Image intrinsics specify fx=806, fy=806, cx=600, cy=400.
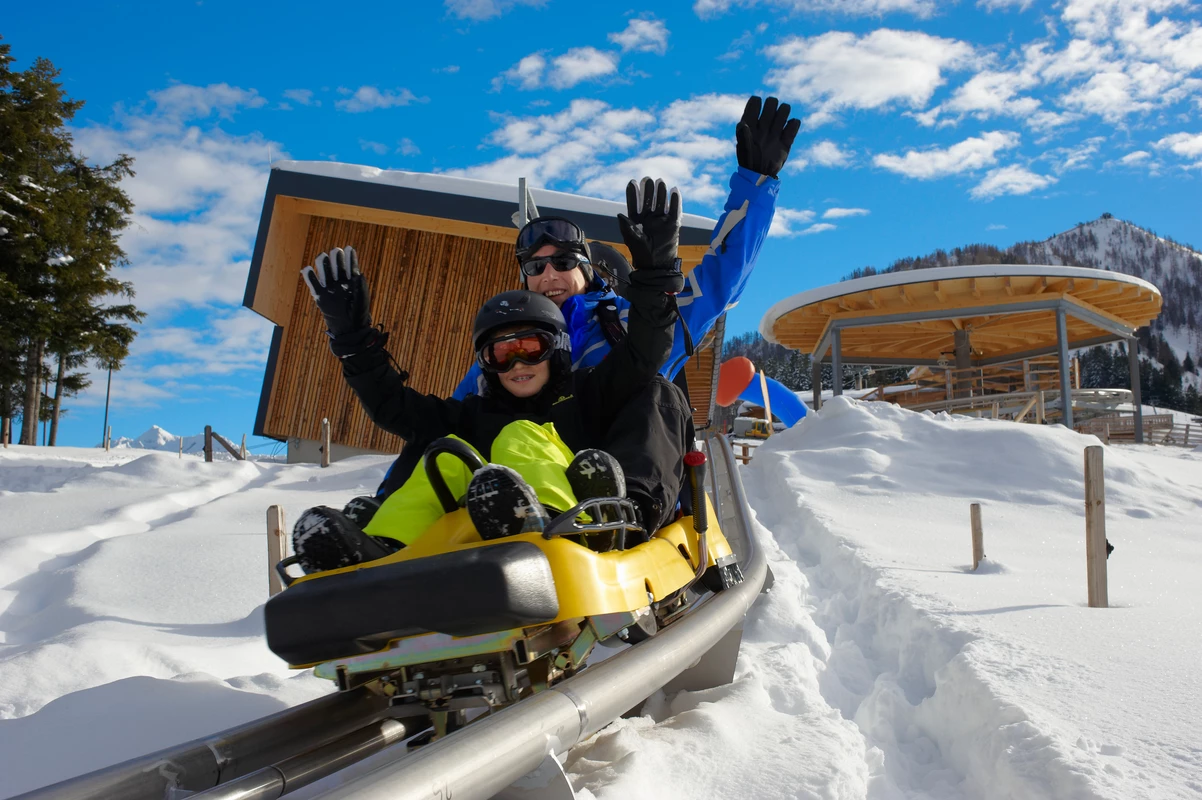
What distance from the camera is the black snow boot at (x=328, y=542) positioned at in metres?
1.87

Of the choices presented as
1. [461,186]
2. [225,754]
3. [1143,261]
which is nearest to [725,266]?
[225,754]

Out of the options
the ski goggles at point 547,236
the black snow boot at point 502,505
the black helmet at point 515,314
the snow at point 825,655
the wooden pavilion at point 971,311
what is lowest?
the snow at point 825,655

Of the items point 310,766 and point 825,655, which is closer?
point 310,766

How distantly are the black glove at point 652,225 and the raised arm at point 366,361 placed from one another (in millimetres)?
887

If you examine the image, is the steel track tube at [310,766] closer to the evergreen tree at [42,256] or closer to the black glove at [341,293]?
the black glove at [341,293]

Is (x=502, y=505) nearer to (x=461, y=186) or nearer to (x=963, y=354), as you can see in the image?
(x=461, y=186)

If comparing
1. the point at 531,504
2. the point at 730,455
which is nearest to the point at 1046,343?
the point at 730,455

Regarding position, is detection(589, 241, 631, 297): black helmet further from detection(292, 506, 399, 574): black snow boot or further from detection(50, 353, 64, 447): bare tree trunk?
detection(50, 353, 64, 447): bare tree trunk

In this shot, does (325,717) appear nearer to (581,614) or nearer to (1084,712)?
(581,614)

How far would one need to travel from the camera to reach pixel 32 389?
Result: 63.1 feet

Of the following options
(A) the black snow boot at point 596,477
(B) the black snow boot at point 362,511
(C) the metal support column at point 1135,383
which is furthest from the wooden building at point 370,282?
(C) the metal support column at point 1135,383

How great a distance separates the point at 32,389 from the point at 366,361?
67.6 feet

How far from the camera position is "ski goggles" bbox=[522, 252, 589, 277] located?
3410 mm

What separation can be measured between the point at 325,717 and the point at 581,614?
74 centimetres
